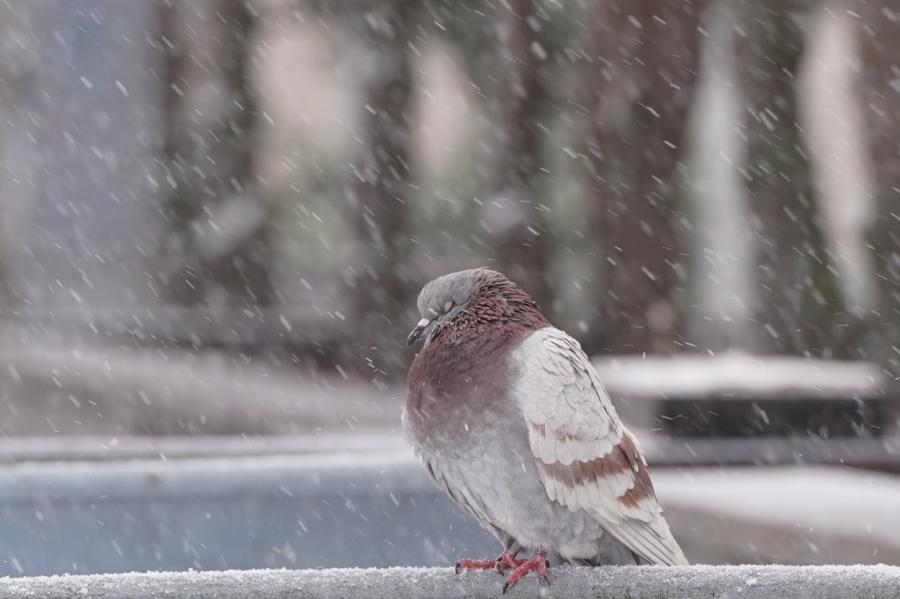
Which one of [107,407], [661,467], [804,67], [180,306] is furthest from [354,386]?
[661,467]

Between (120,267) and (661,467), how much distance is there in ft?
32.4

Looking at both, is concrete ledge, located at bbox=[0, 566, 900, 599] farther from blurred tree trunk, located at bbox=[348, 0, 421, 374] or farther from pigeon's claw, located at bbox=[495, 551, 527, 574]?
blurred tree trunk, located at bbox=[348, 0, 421, 374]

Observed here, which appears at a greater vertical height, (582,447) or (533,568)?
(582,447)

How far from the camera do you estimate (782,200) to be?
6.84m

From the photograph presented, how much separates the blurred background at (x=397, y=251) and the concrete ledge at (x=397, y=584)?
125 cm

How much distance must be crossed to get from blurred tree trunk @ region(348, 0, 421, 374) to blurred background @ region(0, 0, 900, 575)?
0.03 metres

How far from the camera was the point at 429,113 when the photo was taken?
34.7 ft

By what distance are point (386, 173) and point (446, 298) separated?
6.37 m

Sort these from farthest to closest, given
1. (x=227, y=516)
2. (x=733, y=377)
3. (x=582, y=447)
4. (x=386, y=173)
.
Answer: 1. (x=386, y=173)
2. (x=733, y=377)
3. (x=227, y=516)
4. (x=582, y=447)

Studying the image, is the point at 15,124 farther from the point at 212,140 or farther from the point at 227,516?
the point at 227,516

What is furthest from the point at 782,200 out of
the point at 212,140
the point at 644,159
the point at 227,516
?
the point at 212,140

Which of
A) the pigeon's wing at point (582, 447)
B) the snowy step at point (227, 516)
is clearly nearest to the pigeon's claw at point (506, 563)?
the pigeon's wing at point (582, 447)

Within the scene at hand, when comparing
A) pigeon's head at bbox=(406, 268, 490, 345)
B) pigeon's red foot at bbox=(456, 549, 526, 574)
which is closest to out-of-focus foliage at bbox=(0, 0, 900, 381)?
pigeon's head at bbox=(406, 268, 490, 345)

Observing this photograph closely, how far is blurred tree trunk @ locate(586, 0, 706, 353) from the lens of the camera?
6.64 metres
